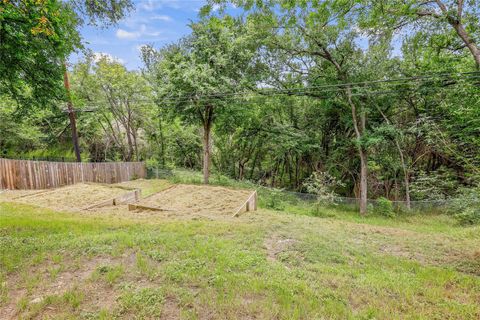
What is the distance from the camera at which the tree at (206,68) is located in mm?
10234

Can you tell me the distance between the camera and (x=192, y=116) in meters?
12.0

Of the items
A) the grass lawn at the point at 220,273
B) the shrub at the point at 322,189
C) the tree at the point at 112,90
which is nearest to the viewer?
the grass lawn at the point at 220,273

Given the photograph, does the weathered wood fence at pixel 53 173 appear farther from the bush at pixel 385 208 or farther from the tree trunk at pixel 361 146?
the bush at pixel 385 208

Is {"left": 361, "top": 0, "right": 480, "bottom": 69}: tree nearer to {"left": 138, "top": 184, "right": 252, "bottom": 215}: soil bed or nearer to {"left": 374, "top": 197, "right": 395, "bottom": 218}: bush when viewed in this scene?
{"left": 138, "top": 184, "right": 252, "bottom": 215}: soil bed

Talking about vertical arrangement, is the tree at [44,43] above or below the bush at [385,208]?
above

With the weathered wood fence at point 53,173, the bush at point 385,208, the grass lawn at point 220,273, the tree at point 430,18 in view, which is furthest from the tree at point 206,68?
the bush at point 385,208

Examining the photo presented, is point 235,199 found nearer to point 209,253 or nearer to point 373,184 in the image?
point 209,253

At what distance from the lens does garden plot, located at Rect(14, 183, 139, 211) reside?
281 inches

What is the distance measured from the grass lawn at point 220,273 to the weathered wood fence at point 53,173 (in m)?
5.16

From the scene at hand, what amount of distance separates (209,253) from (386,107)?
11.8m

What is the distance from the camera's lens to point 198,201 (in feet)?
28.0

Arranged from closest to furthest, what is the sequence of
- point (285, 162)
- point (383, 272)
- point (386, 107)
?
1. point (383, 272)
2. point (386, 107)
3. point (285, 162)

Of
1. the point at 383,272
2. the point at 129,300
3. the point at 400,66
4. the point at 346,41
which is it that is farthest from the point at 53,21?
the point at 400,66

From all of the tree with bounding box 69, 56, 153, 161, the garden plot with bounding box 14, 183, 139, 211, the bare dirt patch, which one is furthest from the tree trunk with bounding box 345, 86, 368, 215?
the tree with bounding box 69, 56, 153, 161
